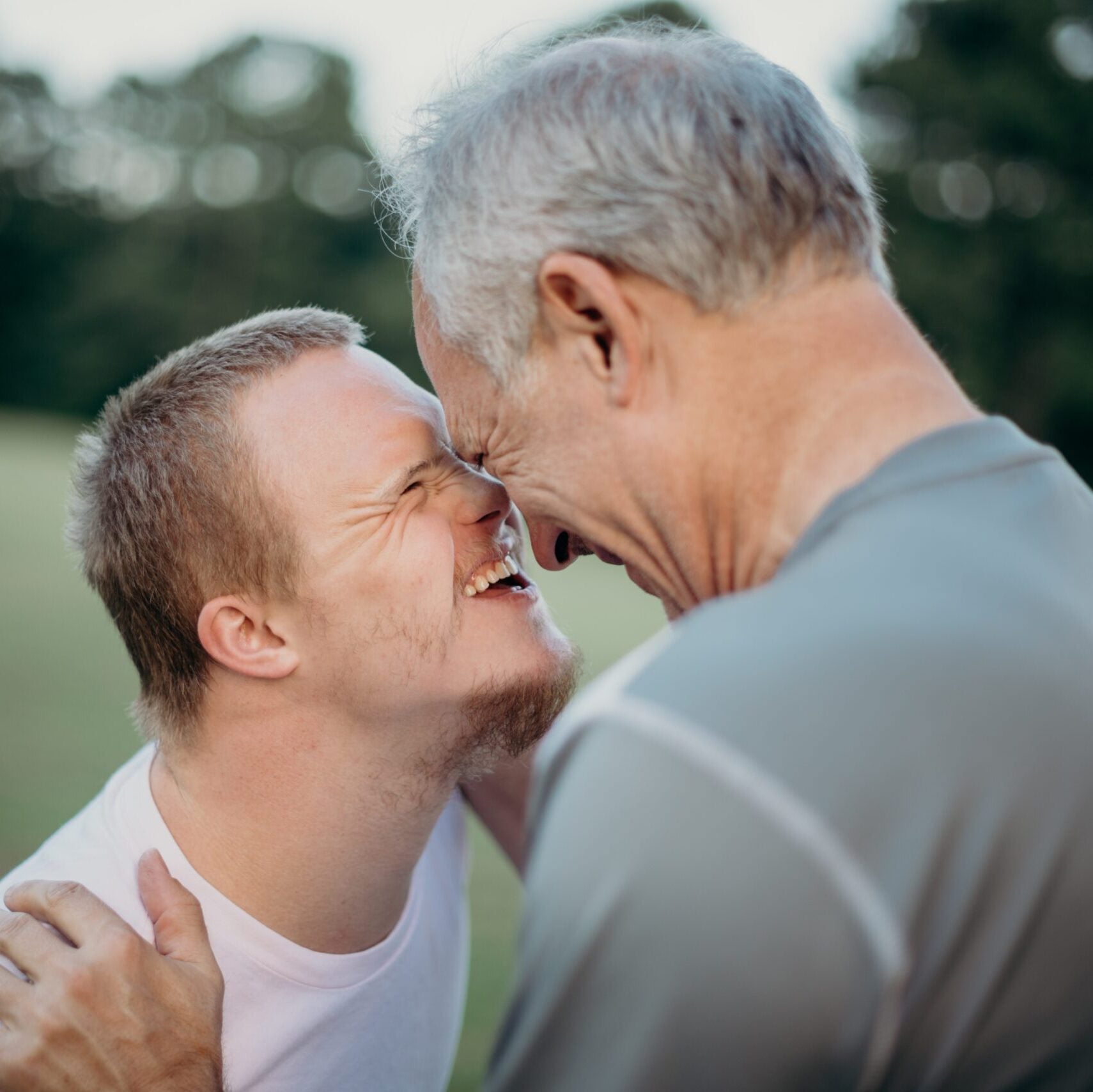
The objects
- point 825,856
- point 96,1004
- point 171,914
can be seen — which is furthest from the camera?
point 171,914

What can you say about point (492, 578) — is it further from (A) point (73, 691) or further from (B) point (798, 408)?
(A) point (73, 691)

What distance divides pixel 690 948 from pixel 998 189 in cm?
3844

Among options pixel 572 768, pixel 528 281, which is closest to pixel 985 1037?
pixel 572 768

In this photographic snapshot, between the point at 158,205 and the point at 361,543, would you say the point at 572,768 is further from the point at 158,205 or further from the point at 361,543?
the point at 158,205

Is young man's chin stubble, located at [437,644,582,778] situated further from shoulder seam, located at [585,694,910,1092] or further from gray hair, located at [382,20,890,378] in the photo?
shoulder seam, located at [585,694,910,1092]

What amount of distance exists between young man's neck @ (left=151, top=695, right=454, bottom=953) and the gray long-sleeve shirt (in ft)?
4.83

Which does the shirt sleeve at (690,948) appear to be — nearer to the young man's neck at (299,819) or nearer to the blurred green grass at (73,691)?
the young man's neck at (299,819)

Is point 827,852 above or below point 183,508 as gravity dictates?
above

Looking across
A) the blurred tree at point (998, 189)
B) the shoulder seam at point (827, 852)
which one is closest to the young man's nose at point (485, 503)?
the shoulder seam at point (827, 852)

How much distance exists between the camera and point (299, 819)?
9.52 feet

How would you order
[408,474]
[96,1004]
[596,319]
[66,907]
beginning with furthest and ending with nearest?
[408,474] → [66,907] → [96,1004] → [596,319]

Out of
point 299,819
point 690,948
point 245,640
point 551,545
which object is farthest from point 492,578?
point 690,948

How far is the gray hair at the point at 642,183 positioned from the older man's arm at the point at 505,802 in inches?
69.6

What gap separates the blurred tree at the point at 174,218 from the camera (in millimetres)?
42906
